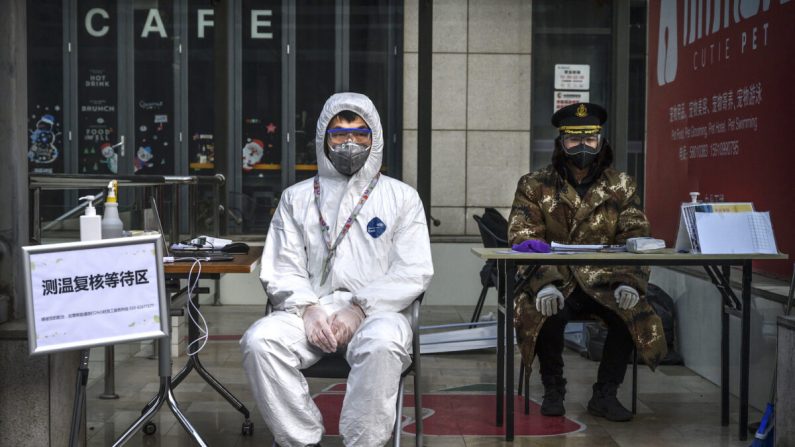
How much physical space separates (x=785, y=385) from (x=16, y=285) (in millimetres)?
3290

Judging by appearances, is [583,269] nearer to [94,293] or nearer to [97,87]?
[94,293]

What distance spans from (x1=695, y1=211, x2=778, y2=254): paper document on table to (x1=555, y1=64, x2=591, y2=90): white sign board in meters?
5.51

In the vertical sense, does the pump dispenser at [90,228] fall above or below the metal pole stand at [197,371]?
above

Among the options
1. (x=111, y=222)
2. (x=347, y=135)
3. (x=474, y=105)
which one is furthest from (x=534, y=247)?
(x=474, y=105)

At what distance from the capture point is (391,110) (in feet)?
Answer: 33.8

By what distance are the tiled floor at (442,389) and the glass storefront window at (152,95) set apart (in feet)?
11.9

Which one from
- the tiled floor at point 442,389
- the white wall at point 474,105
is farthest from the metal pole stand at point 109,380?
the white wall at point 474,105

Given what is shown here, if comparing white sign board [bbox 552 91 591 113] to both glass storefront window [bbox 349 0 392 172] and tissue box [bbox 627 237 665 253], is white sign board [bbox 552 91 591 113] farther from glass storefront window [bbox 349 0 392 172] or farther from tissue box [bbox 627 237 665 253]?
tissue box [bbox 627 237 665 253]

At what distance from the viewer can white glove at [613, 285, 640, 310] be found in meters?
5.07

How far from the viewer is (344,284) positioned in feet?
14.4

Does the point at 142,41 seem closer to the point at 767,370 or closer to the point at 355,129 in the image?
the point at 355,129

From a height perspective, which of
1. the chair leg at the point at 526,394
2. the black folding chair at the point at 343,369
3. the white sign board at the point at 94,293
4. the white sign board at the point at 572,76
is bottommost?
the chair leg at the point at 526,394

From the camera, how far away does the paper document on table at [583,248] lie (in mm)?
4902

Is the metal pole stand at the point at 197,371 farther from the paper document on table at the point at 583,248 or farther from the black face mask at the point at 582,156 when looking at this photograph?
the black face mask at the point at 582,156
